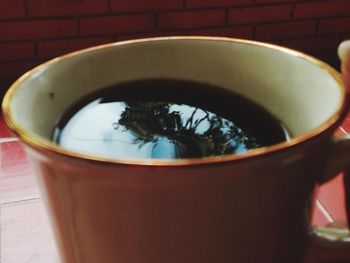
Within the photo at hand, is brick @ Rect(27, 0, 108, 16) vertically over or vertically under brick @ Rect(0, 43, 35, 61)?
over

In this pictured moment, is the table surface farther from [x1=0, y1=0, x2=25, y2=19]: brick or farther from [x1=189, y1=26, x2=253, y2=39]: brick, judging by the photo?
[x1=189, y1=26, x2=253, y2=39]: brick

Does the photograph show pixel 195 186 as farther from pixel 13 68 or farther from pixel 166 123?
pixel 13 68

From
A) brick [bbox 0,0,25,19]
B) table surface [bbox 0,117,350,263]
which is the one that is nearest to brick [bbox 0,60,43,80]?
brick [bbox 0,0,25,19]

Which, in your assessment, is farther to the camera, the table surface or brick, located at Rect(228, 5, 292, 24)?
brick, located at Rect(228, 5, 292, 24)

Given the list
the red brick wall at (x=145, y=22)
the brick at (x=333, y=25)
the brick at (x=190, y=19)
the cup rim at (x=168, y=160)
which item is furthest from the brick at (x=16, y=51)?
the cup rim at (x=168, y=160)

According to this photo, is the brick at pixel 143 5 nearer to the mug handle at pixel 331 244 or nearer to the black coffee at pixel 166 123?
the black coffee at pixel 166 123

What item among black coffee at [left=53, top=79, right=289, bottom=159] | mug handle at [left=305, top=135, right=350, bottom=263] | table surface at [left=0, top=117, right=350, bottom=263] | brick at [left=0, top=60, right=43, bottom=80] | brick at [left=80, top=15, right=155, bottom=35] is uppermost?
black coffee at [left=53, top=79, right=289, bottom=159]

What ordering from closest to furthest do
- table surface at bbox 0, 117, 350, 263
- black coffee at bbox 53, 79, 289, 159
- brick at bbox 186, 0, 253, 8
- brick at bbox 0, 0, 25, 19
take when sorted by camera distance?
black coffee at bbox 53, 79, 289, 159 → table surface at bbox 0, 117, 350, 263 → brick at bbox 0, 0, 25, 19 → brick at bbox 186, 0, 253, 8
